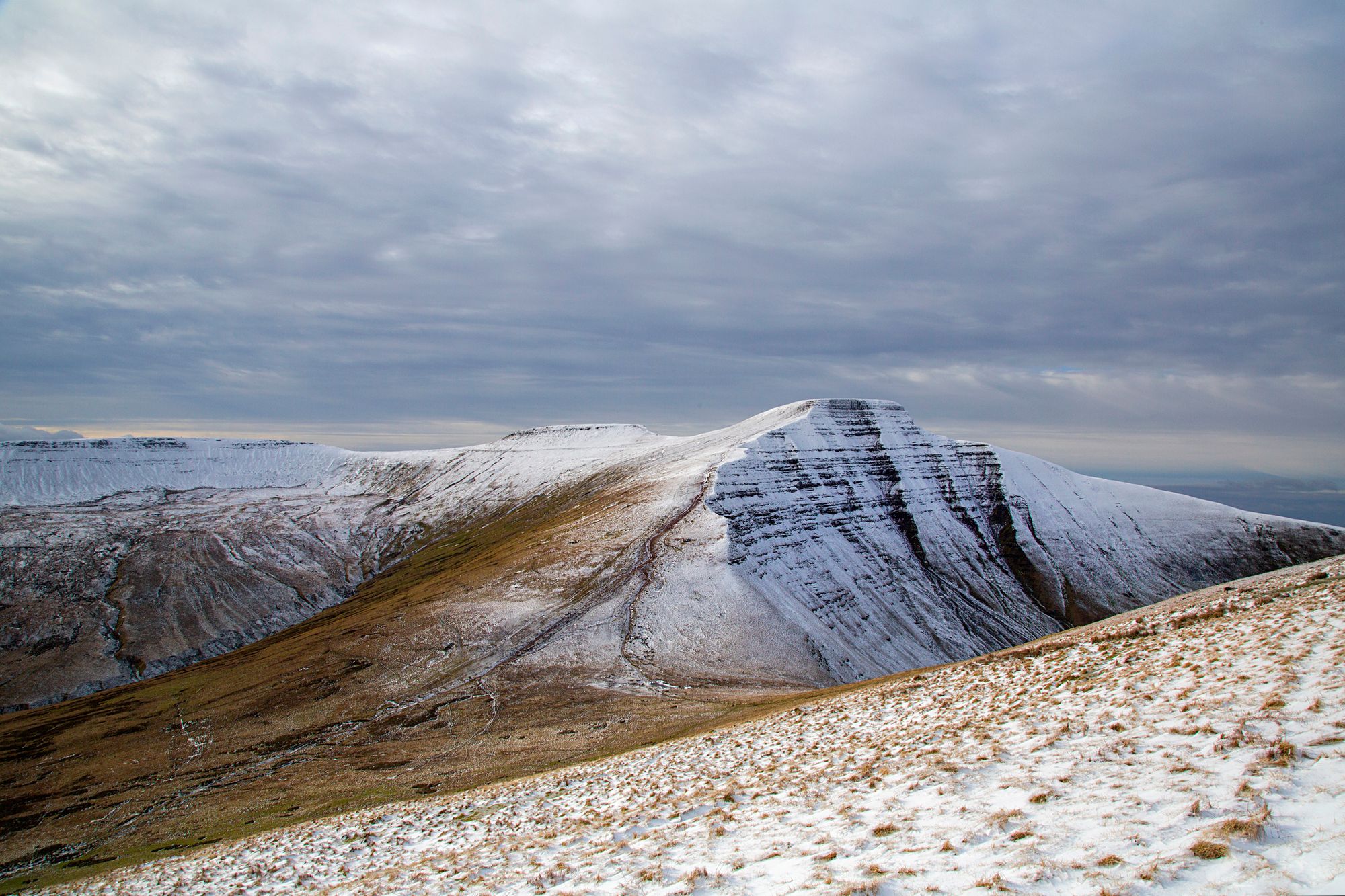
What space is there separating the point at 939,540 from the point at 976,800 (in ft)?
354

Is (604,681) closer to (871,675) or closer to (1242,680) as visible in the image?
(871,675)

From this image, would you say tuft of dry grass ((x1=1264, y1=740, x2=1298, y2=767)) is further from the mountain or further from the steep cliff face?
the steep cliff face

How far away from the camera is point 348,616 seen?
324ft

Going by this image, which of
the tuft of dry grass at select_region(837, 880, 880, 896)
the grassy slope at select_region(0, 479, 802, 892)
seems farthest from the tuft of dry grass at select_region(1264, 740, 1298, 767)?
the grassy slope at select_region(0, 479, 802, 892)

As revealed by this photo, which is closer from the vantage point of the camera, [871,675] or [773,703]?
[773,703]

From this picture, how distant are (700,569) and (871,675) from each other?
21.5 meters

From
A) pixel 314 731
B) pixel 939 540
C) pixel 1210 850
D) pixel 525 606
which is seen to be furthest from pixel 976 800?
pixel 939 540

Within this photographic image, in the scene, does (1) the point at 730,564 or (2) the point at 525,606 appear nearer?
(2) the point at 525,606

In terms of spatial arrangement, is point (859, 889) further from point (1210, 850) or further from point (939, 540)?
point (939, 540)

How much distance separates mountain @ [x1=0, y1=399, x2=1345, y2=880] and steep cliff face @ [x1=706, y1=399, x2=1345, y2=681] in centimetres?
55

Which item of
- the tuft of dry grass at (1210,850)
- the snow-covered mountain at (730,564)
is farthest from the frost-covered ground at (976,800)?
the snow-covered mountain at (730,564)

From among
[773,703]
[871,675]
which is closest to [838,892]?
[773,703]

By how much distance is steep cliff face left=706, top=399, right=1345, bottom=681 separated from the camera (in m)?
85.1

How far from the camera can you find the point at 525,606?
72.3 m
